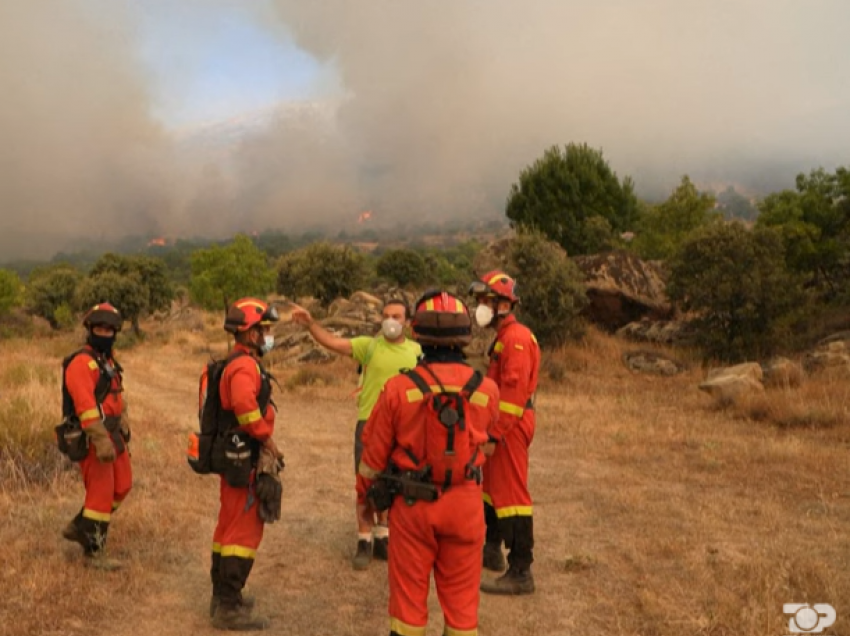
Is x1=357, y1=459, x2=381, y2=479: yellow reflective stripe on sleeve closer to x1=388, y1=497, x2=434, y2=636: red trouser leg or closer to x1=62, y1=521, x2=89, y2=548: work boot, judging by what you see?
x1=388, y1=497, x2=434, y2=636: red trouser leg

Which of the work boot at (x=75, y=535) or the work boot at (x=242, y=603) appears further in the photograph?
the work boot at (x=75, y=535)

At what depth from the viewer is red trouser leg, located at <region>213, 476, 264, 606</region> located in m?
4.85

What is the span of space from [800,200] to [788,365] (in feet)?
35.8

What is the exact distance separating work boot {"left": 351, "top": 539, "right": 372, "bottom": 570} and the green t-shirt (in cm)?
106

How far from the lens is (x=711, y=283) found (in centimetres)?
1686

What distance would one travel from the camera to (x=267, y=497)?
4.86m

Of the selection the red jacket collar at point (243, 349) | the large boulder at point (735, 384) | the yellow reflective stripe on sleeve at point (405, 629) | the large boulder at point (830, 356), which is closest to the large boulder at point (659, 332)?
the large boulder at point (830, 356)

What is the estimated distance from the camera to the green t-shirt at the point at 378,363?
5.89m

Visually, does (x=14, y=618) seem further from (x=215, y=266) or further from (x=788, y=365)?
(x=215, y=266)

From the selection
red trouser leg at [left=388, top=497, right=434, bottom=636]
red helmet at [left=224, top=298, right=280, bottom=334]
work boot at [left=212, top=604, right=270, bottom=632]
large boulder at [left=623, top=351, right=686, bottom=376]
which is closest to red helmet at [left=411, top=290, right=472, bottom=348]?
red trouser leg at [left=388, top=497, right=434, bottom=636]

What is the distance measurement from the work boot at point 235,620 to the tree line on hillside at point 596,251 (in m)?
14.1

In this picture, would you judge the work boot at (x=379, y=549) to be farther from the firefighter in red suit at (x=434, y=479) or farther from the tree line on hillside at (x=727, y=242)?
the tree line on hillside at (x=727, y=242)

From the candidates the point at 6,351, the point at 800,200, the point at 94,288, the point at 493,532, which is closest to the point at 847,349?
the point at 800,200

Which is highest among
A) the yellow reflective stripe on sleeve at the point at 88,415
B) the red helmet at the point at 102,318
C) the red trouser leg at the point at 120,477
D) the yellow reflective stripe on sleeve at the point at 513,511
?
the red helmet at the point at 102,318
